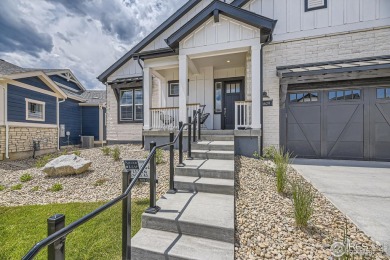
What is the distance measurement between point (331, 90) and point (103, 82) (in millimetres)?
11118

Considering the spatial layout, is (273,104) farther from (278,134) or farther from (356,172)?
(356,172)

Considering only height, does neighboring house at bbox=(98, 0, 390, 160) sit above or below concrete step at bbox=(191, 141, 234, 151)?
above

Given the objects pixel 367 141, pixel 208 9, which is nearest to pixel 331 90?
pixel 367 141

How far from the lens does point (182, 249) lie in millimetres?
2072

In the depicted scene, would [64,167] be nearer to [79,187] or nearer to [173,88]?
[79,187]

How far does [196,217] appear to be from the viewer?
2426mm

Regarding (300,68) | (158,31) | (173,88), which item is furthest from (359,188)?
(158,31)

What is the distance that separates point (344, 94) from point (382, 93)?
105cm

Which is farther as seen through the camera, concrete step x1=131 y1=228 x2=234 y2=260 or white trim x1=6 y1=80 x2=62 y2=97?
white trim x1=6 y1=80 x2=62 y2=97

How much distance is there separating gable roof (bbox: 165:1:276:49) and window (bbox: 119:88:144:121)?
426 cm

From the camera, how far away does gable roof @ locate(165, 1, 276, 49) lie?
5.80 meters

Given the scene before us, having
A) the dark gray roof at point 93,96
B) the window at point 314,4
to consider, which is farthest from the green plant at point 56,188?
the dark gray roof at point 93,96

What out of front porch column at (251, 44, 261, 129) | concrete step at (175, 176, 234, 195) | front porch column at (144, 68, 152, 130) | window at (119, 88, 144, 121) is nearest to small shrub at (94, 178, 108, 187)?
concrete step at (175, 176, 234, 195)

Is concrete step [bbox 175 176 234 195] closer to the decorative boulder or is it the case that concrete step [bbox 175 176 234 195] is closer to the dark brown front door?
the decorative boulder
